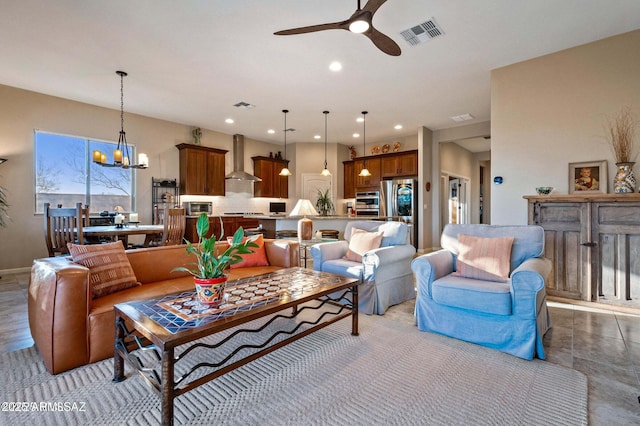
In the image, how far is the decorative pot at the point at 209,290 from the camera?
5.77 ft

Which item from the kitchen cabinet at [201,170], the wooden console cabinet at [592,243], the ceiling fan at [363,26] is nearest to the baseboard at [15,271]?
the kitchen cabinet at [201,170]

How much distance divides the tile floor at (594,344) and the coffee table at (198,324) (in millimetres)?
1125

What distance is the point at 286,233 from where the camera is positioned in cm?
517

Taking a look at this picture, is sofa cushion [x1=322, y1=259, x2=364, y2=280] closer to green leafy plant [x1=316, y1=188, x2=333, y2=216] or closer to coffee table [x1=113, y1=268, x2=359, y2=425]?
coffee table [x1=113, y1=268, x2=359, y2=425]

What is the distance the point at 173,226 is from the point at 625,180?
5.27 meters

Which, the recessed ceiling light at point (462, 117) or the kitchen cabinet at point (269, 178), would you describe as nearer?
the recessed ceiling light at point (462, 117)

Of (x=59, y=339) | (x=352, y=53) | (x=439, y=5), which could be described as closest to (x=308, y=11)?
(x=352, y=53)

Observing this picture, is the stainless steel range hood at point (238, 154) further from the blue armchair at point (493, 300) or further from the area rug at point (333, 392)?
the area rug at point (333, 392)

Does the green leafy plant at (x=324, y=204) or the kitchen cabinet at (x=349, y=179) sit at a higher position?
the kitchen cabinet at (x=349, y=179)

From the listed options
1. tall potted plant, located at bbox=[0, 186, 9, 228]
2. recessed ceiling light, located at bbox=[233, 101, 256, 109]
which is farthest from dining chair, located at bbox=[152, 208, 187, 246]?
tall potted plant, located at bbox=[0, 186, 9, 228]

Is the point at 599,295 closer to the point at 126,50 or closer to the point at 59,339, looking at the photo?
the point at 59,339

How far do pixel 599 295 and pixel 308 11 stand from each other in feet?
14.0

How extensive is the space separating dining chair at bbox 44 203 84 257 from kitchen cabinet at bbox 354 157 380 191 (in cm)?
638

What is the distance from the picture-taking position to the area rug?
1562mm
